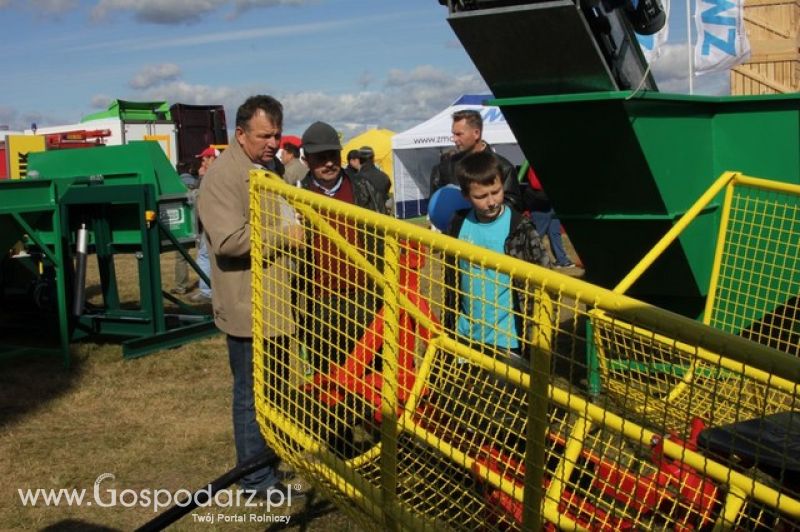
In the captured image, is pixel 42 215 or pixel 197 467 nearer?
pixel 197 467

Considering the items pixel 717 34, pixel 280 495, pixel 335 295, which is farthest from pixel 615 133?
pixel 717 34

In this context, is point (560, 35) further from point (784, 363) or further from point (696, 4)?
point (696, 4)

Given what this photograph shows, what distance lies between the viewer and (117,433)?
17.9 ft

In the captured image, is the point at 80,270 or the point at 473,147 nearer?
the point at 473,147

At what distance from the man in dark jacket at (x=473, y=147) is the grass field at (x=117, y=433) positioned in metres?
2.17

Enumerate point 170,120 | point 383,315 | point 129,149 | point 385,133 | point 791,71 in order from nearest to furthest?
point 383,315 → point 129,149 → point 791,71 → point 170,120 → point 385,133

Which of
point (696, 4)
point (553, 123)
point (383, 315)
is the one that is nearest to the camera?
point (383, 315)

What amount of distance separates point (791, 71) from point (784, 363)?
9.23 m

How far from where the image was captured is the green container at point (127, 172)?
7.81 meters

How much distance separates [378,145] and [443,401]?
2139cm

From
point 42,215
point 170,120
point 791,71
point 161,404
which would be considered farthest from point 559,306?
point 170,120

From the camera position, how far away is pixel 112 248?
7609 mm

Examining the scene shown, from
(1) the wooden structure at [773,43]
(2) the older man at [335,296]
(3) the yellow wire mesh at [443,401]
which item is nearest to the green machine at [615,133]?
(2) the older man at [335,296]

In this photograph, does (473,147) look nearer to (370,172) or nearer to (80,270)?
(80,270)
